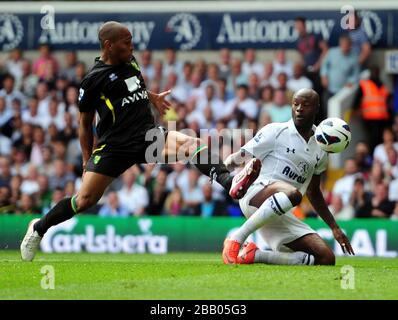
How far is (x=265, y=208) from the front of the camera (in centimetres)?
1262

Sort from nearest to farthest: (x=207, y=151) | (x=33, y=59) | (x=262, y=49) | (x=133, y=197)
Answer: (x=207, y=151) → (x=133, y=197) → (x=262, y=49) → (x=33, y=59)

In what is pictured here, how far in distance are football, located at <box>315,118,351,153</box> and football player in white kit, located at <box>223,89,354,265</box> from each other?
1.10ft

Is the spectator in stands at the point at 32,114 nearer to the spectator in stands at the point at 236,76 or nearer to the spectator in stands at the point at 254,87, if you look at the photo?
the spectator in stands at the point at 236,76

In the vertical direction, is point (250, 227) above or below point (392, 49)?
below

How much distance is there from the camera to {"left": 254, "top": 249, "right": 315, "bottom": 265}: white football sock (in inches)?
514

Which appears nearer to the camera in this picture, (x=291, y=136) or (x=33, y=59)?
(x=291, y=136)

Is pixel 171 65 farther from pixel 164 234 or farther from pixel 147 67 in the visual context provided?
pixel 164 234

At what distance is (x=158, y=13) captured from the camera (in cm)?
2453

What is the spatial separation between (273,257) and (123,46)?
119 inches

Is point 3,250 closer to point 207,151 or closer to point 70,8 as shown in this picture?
point 207,151

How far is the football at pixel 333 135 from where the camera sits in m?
12.7

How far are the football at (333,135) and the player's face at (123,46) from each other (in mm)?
2374
